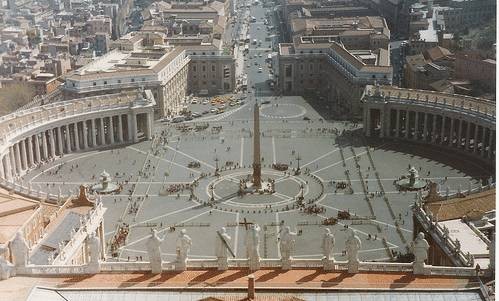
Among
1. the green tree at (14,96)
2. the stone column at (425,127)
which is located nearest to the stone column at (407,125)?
the stone column at (425,127)

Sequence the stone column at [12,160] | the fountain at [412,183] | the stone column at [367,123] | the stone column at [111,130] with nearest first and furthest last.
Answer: the fountain at [412,183]
the stone column at [12,160]
the stone column at [111,130]
the stone column at [367,123]

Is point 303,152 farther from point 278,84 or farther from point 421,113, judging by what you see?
point 278,84

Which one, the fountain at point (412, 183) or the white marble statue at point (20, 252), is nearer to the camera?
the white marble statue at point (20, 252)

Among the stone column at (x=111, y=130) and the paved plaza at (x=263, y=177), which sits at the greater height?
the stone column at (x=111, y=130)

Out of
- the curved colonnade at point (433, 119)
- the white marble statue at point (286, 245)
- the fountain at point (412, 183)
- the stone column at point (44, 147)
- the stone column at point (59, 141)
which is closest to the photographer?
the white marble statue at point (286, 245)

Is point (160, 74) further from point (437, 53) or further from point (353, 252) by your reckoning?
point (353, 252)

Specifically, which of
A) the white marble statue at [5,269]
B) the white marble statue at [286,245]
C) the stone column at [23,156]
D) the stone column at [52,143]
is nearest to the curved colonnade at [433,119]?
the stone column at [52,143]

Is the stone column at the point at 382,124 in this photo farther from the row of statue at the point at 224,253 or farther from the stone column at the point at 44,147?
the row of statue at the point at 224,253

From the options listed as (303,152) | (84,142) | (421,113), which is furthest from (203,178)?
(421,113)

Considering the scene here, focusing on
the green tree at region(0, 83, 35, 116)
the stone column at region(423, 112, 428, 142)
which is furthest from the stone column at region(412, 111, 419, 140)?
the green tree at region(0, 83, 35, 116)

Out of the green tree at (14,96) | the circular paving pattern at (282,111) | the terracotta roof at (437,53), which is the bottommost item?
the circular paving pattern at (282,111)
